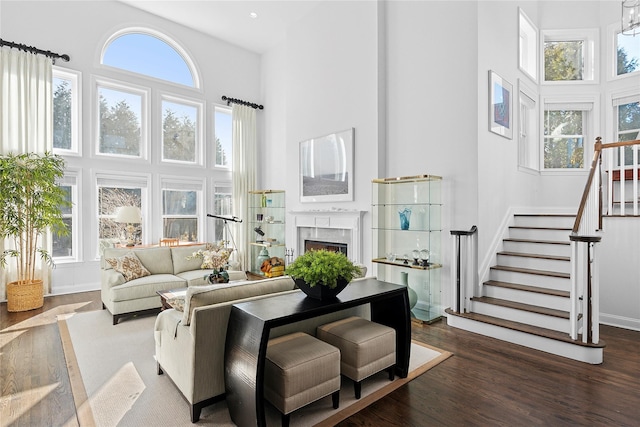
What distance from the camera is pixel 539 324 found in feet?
11.6

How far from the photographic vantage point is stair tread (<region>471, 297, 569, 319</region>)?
3.49 metres

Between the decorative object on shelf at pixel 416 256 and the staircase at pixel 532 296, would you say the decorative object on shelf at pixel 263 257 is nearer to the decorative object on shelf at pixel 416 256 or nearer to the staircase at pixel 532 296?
the decorative object on shelf at pixel 416 256

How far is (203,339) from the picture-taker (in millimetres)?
2129

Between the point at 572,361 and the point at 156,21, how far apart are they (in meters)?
8.02

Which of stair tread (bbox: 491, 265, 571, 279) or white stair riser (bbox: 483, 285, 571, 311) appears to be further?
stair tread (bbox: 491, 265, 571, 279)

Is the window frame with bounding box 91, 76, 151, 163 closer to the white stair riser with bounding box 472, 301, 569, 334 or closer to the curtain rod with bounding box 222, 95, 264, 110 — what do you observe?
the curtain rod with bounding box 222, 95, 264, 110

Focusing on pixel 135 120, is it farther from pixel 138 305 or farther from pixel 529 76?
pixel 529 76

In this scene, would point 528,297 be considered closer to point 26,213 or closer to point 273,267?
point 273,267

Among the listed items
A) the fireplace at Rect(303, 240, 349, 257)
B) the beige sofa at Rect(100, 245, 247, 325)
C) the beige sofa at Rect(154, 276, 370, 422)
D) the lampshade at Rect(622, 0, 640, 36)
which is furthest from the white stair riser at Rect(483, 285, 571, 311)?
the beige sofa at Rect(100, 245, 247, 325)

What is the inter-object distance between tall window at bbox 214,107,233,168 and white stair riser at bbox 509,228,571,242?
18.5 feet

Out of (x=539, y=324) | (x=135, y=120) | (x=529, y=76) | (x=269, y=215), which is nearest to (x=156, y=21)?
(x=135, y=120)

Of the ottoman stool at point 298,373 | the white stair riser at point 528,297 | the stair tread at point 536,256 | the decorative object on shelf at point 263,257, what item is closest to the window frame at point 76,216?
the decorative object on shelf at point 263,257

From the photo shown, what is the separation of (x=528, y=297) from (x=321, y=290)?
2.84 m

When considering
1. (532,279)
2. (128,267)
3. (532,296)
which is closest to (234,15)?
(128,267)
